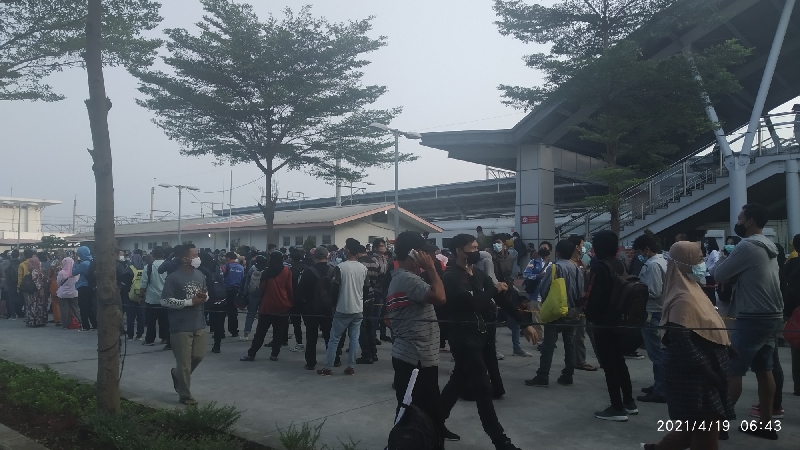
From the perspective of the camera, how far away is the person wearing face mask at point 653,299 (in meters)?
6.41

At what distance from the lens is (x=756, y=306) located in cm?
505

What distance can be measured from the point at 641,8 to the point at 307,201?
121 ft

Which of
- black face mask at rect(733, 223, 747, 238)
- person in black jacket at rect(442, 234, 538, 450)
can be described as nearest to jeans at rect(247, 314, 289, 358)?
person in black jacket at rect(442, 234, 538, 450)

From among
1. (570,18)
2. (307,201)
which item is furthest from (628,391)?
(307,201)

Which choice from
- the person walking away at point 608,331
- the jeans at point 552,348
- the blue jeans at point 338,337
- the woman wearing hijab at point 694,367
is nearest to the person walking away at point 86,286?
the blue jeans at point 338,337

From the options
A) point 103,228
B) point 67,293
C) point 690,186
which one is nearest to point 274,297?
point 103,228

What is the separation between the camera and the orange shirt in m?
9.27

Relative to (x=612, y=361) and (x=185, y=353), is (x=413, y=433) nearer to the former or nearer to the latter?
(x=612, y=361)

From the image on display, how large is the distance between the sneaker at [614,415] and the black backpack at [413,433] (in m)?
2.69

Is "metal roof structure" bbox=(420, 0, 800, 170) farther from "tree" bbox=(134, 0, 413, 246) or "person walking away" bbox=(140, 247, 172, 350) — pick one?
"person walking away" bbox=(140, 247, 172, 350)

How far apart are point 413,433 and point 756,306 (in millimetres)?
3352

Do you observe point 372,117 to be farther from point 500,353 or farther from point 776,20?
point 776,20

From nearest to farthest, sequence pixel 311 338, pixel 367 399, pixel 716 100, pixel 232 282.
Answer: pixel 367 399, pixel 311 338, pixel 232 282, pixel 716 100

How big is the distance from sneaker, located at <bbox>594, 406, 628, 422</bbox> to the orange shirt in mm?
5236
